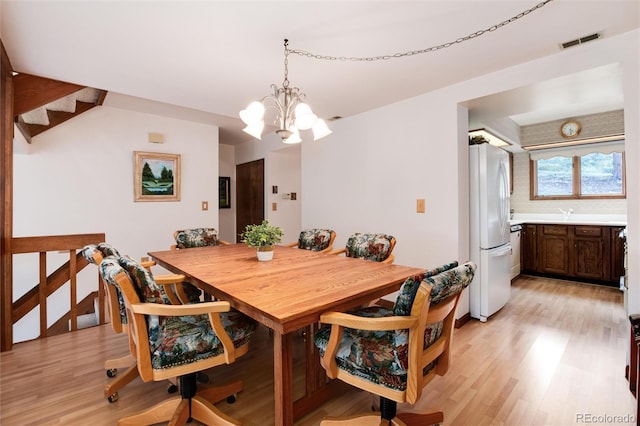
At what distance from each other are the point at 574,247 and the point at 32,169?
22.9 feet

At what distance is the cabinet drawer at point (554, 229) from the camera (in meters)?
4.40

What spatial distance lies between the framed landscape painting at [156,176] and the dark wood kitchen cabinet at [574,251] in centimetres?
536

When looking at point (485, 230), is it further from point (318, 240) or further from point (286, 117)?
point (286, 117)

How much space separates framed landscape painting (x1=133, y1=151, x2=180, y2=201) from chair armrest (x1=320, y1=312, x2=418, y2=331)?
368 centimetres

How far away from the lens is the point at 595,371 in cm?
207

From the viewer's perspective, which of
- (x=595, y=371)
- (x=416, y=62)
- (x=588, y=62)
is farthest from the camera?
(x=416, y=62)

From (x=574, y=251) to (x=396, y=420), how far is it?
4.41 metres

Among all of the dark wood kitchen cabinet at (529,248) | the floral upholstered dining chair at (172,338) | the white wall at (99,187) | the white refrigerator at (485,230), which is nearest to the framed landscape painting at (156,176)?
the white wall at (99,187)

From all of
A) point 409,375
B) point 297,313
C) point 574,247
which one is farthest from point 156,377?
point 574,247

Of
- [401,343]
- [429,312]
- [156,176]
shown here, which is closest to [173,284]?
[401,343]

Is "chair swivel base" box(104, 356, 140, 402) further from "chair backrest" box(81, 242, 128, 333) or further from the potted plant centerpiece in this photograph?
the potted plant centerpiece

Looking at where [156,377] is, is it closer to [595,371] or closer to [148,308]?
[148,308]

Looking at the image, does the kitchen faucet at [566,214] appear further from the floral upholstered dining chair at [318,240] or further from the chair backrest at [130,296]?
the chair backrest at [130,296]

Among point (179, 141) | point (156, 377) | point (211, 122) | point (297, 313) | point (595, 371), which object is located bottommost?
point (595, 371)
